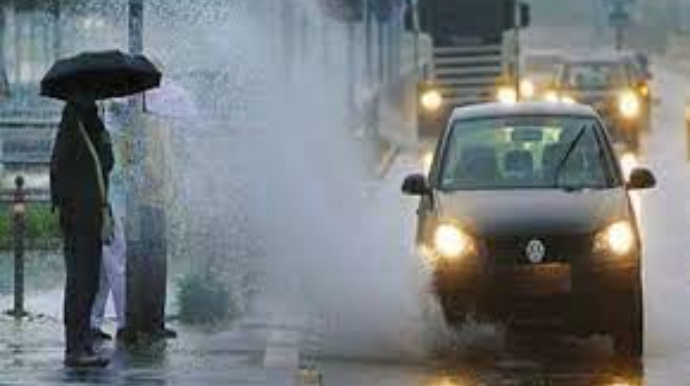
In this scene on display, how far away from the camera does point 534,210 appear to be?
45.5 ft

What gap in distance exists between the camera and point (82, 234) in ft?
42.9

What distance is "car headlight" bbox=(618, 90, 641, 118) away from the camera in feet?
129

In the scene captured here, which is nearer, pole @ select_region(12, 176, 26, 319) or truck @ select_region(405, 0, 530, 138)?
pole @ select_region(12, 176, 26, 319)

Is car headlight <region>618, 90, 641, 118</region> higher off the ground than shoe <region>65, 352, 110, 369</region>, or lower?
lower

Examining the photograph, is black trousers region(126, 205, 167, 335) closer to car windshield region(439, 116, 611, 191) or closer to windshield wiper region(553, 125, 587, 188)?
car windshield region(439, 116, 611, 191)

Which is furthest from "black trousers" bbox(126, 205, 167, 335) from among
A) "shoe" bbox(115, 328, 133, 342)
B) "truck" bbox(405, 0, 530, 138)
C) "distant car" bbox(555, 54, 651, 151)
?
"truck" bbox(405, 0, 530, 138)

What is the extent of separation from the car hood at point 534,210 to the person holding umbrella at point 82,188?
7.71 feet

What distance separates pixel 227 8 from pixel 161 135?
8472mm

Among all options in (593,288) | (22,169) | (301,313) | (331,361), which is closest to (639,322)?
(593,288)

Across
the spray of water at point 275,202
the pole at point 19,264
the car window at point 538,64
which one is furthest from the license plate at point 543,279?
the car window at point 538,64

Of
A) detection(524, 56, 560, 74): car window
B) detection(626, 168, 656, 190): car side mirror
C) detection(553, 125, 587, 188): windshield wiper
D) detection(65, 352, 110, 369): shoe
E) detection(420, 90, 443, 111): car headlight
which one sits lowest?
detection(524, 56, 560, 74): car window

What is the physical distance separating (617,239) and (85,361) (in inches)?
139

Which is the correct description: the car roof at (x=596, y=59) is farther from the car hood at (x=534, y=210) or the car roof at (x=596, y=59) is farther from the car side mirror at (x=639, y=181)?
the car hood at (x=534, y=210)

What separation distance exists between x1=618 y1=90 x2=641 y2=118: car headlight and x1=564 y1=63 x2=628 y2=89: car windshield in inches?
12.9
